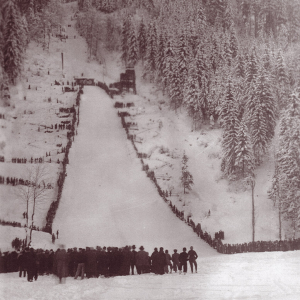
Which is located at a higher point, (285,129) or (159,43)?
(159,43)

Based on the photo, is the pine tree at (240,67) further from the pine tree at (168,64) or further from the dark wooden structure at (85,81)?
the dark wooden structure at (85,81)

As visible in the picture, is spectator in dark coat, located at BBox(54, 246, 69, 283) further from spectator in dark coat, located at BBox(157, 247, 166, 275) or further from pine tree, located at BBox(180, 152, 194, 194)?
pine tree, located at BBox(180, 152, 194, 194)

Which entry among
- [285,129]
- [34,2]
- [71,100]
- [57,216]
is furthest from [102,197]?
[34,2]

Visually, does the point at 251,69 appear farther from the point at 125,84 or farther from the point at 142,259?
the point at 142,259

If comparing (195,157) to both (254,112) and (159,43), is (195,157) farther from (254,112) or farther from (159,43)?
(159,43)

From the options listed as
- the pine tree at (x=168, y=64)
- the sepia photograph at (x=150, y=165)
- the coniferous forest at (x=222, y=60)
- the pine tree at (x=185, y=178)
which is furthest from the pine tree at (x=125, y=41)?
the pine tree at (x=185, y=178)

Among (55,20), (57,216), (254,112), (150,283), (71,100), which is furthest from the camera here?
(55,20)

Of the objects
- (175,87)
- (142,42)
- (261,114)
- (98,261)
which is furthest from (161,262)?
(142,42)
